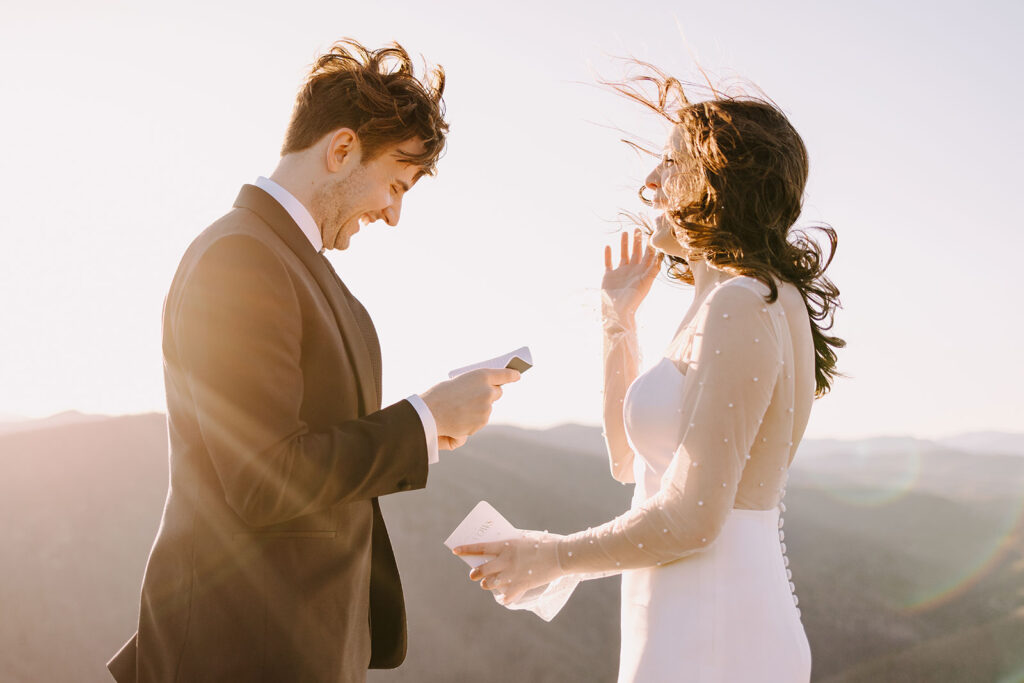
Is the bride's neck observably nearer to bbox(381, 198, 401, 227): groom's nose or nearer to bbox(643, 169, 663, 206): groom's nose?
bbox(643, 169, 663, 206): groom's nose

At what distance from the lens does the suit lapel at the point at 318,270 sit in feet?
8.86

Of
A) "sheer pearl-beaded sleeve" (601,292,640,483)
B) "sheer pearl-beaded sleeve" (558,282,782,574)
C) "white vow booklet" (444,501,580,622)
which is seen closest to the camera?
"sheer pearl-beaded sleeve" (558,282,782,574)

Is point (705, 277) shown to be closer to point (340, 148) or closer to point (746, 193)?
point (746, 193)

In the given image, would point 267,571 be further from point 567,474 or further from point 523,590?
point 567,474

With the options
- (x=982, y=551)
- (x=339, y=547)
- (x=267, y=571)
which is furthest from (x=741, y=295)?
(x=982, y=551)

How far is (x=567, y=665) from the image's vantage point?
12.9 m

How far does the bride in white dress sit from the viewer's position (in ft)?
8.14

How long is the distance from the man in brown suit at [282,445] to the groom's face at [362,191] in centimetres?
1

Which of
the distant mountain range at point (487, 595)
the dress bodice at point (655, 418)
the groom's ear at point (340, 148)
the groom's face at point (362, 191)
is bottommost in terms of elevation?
the distant mountain range at point (487, 595)

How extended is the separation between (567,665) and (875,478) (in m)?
7.54

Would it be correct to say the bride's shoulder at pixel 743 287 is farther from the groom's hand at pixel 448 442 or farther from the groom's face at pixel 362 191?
the groom's face at pixel 362 191

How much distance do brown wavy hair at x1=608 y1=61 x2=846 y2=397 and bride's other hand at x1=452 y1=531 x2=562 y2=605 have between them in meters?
1.17

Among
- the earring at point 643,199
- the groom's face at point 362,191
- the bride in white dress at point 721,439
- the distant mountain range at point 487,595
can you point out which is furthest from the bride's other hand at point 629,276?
the distant mountain range at point 487,595

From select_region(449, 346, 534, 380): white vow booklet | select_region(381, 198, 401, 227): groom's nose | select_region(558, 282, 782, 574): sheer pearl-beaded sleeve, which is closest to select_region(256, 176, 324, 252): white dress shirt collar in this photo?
select_region(381, 198, 401, 227): groom's nose
